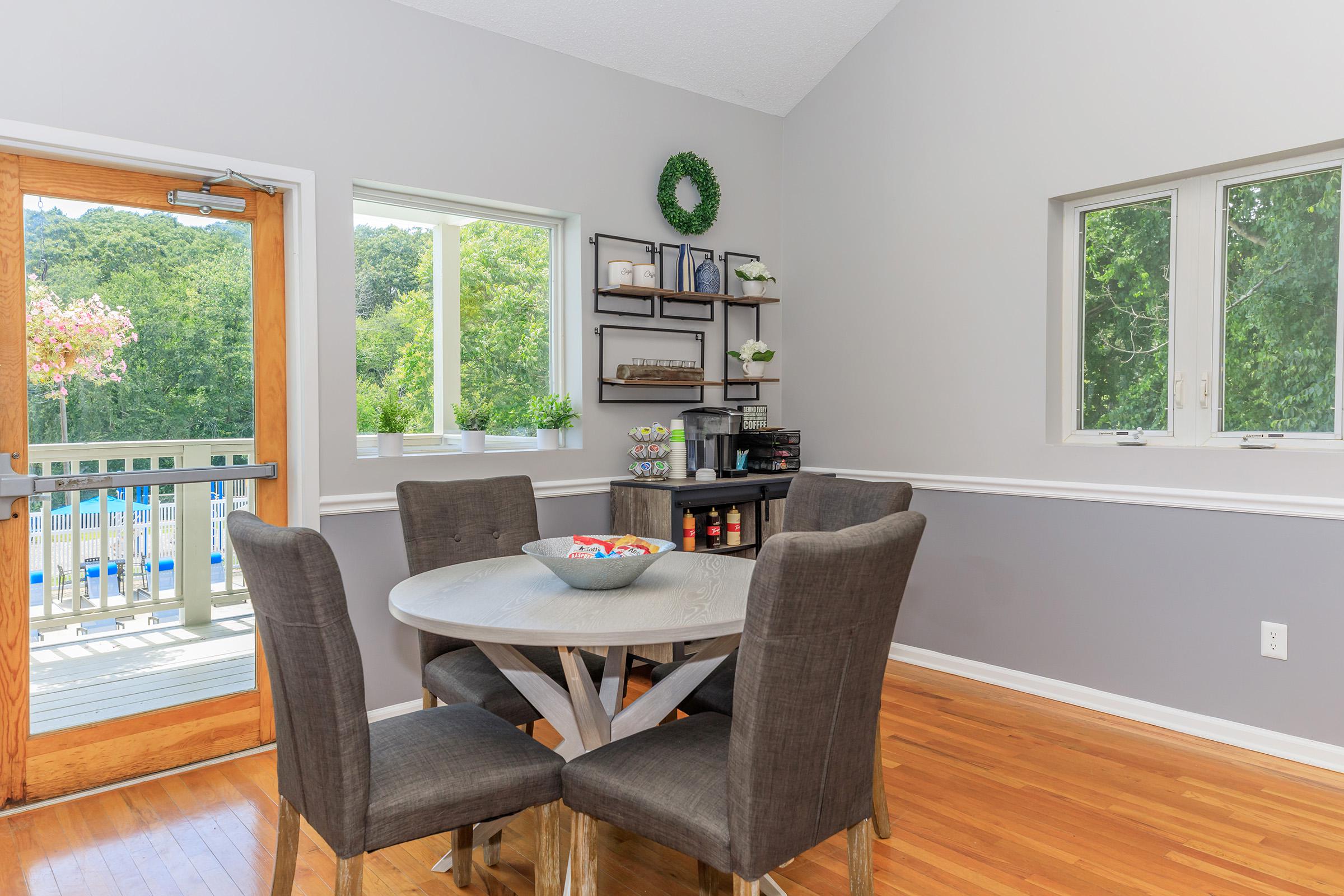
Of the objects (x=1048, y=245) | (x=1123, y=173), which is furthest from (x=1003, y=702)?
(x=1123, y=173)

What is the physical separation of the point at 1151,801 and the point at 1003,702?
89 centimetres

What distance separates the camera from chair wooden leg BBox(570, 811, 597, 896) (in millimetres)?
1692

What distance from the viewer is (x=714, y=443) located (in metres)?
4.02

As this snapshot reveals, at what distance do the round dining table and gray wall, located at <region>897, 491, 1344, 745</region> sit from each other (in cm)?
174

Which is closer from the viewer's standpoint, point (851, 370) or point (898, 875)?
point (898, 875)

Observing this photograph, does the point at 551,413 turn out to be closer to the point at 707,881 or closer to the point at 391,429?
the point at 391,429

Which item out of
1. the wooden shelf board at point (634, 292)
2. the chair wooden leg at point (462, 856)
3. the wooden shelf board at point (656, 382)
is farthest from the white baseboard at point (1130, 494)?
the chair wooden leg at point (462, 856)

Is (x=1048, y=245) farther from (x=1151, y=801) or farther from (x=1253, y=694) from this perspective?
(x=1151, y=801)

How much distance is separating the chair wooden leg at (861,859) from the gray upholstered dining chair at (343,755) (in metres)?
0.60

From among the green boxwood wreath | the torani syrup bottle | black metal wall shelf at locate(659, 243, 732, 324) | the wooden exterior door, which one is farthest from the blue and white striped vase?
the wooden exterior door

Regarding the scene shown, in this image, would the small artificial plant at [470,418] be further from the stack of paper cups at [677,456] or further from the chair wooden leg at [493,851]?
the chair wooden leg at [493,851]

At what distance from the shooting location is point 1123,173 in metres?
3.22

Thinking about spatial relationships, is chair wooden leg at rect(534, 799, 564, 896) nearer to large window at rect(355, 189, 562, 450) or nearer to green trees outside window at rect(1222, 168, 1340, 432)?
large window at rect(355, 189, 562, 450)

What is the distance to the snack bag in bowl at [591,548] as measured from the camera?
208cm
